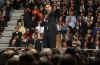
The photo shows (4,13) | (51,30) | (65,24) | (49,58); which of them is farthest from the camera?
(4,13)

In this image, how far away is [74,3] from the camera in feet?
39.6

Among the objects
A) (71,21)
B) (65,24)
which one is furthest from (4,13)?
(71,21)

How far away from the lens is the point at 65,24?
10.9 metres

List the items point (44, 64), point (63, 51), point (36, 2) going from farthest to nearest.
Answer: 1. point (36, 2)
2. point (63, 51)
3. point (44, 64)

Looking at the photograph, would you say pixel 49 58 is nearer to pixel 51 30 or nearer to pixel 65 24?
pixel 51 30

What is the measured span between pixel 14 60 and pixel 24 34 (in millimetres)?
7144

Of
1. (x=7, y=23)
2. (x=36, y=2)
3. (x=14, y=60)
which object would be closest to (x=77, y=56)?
(x=14, y=60)

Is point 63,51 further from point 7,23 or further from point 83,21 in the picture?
point 7,23

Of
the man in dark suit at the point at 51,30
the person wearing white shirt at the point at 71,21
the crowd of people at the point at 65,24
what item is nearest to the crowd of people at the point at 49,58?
the man in dark suit at the point at 51,30

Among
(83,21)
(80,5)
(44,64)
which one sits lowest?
(44,64)

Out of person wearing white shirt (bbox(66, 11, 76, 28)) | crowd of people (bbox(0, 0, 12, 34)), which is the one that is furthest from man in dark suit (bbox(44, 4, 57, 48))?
crowd of people (bbox(0, 0, 12, 34))

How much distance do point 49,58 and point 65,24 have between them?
6581 millimetres

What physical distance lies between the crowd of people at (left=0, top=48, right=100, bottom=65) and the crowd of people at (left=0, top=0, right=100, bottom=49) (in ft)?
16.0

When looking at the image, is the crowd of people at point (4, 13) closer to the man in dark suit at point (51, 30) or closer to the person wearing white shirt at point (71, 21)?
the person wearing white shirt at point (71, 21)
